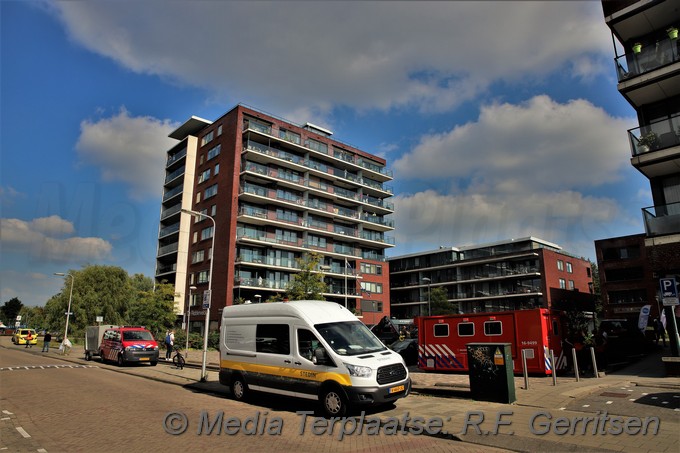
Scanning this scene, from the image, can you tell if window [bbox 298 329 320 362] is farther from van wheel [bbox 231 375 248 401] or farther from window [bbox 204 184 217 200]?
window [bbox 204 184 217 200]

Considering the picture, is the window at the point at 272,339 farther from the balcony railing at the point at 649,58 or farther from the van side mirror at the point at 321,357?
the balcony railing at the point at 649,58

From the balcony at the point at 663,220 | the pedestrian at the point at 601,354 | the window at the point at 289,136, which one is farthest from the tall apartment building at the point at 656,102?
the window at the point at 289,136

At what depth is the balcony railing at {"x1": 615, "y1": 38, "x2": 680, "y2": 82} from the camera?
57.0 ft

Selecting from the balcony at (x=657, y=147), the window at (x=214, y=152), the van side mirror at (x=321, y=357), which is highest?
the window at (x=214, y=152)

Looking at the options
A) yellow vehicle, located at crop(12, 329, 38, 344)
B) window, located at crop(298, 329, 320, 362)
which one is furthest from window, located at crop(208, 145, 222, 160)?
window, located at crop(298, 329, 320, 362)

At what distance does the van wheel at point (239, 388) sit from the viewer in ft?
39.0

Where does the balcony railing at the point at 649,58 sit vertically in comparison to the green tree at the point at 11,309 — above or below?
above

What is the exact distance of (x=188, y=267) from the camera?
182ft

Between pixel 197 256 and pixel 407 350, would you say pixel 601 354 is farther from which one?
pixel 197 256

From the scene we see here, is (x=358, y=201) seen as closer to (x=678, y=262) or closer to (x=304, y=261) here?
(x=304, y=261)

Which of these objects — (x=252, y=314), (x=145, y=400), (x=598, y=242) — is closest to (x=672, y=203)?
(x=252, y=314)

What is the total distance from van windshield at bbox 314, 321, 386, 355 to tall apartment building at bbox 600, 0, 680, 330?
515 inches

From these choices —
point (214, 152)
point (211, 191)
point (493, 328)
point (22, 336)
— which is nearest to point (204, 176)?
point (214, 152)

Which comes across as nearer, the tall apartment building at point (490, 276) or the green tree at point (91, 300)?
the green tree at point (91, 300)
